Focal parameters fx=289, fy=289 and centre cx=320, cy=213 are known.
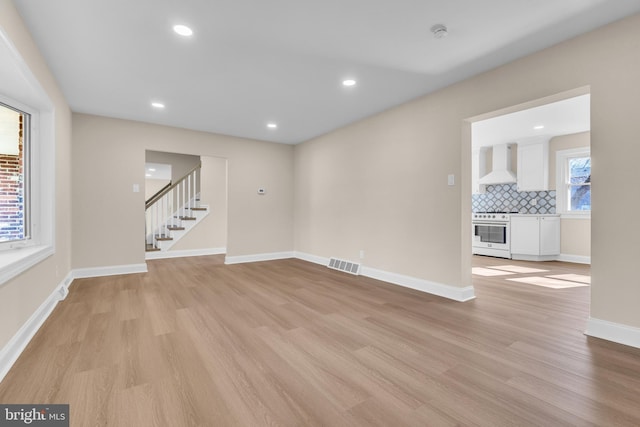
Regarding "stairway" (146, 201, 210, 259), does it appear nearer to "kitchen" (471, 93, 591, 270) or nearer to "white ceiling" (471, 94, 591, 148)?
"white ceiling" (471, 94, 591, 148)

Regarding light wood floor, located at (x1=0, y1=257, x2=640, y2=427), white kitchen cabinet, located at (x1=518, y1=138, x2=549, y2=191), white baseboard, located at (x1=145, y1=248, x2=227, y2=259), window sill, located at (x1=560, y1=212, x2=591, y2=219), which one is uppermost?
white kitchen cabinet, located at (x1=518, y1=138, x2=549, y2=191)

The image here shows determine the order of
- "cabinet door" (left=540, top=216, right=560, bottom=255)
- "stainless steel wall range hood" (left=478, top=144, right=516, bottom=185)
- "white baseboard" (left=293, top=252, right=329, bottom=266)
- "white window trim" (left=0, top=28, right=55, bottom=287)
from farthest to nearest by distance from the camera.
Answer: "stainless steel wall range hood" (left=478, top=144, right=516, bottom=185) → "cabinet door" (left=540, top=216, right=560, bottom=255) → "white baseboard" (left=293, top=252, right=329, bottom=266) → "white window trim" (left=0, top=28, right=55, bottom=287)

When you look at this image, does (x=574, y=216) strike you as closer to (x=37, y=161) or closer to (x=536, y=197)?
(x=536, y=197)

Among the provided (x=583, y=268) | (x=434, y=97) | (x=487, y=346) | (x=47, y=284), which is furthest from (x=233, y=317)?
(x=583, y=268)

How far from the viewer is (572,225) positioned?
5840mm

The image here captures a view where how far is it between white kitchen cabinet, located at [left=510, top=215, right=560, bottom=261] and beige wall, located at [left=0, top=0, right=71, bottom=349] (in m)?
7.43

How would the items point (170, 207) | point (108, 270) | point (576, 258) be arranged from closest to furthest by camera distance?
point (108, 270)
point (576, 258)
point (170, 207)

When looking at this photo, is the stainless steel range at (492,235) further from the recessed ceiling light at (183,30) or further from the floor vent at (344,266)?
the recessed ceiling light at (183,30)

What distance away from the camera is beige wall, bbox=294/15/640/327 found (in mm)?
2229

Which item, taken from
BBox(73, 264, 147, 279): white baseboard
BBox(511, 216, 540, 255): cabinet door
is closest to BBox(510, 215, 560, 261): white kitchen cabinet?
BBox(511, 216, 540, 255): cabinet door

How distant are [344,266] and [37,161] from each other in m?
4.11

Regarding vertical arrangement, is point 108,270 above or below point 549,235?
below

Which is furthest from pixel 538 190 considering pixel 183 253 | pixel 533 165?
pixel 183 253

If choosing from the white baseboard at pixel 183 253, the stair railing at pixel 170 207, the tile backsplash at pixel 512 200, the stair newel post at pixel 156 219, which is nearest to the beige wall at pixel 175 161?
the stair railing at pixel 170 207
